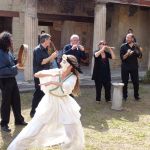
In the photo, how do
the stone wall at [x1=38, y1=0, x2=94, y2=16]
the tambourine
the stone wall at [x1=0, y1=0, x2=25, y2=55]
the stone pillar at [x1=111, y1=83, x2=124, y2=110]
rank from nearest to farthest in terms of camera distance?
the tambourine
the stone pillar at [x1=111, y1=83, x2=124, y2=110]
the stone wall at [x1=0, y1=0, x2=25, y2=55]
the stone wall at [x1=38, y1=0, x2=94, y2=16]

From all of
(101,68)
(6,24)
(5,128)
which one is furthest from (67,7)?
(5,128)

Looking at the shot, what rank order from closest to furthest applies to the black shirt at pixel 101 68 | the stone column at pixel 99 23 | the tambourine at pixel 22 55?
the tambourine at pixel 22 55, the black shirt at pixel 101 68, the stone column at pixel 99 23

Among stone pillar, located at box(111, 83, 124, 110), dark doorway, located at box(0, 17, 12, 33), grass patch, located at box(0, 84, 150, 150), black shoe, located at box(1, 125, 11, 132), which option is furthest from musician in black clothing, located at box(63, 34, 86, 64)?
dark doorway, located at box(0, 17, 12, 33)

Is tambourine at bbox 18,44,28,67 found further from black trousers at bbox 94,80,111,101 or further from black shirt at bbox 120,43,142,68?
black shirt at bbox 120,43,142,68

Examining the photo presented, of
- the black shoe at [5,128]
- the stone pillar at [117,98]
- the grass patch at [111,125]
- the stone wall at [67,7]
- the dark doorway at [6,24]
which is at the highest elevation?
the stone wall at [67,7]

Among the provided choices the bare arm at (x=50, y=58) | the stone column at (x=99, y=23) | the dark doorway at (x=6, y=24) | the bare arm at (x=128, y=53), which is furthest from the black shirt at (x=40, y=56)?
the dark doorway at (x=6, y=24)

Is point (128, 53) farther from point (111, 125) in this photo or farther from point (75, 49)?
point (111, 125)

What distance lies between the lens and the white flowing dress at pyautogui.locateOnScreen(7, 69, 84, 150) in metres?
5.93

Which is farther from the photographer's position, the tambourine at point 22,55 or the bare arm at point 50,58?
the bare arm at point 50,58

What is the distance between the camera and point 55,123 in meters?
6.13

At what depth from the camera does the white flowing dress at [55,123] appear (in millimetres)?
5934

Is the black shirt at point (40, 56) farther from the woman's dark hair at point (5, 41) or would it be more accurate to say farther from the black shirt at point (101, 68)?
the black shirt at point (101, 68)

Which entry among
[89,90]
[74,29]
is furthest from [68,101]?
[74,29]

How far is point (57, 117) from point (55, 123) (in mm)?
96
